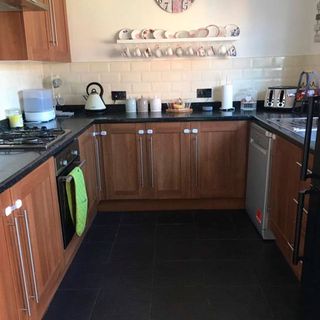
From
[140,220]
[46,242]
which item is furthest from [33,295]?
[140,220]

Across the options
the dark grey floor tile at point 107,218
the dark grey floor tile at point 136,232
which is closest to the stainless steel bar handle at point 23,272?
the dark grey floor tile at point 136,232

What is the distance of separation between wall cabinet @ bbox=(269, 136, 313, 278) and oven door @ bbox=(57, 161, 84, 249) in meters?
1.41

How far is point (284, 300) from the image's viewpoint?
80.8 inches

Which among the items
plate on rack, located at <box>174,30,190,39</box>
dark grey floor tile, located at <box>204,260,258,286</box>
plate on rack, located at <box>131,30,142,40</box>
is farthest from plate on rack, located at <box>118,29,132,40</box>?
dark grey floor tile, located at <box>204,260,258,286</box>

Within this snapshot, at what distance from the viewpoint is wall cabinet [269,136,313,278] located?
2152mm

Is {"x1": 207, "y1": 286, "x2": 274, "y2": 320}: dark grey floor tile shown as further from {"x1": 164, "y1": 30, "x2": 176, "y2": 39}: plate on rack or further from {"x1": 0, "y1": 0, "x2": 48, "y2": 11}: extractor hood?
{"x1": 164, "y1": 30, "x2": 176, "y2": 39}: plate on rack

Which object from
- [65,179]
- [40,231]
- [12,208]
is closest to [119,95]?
[65,179]

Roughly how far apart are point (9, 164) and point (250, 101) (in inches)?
95.9

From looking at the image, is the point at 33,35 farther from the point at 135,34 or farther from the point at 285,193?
the point at 285,193

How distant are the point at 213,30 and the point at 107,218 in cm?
203

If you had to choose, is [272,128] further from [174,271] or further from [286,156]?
[174,271]

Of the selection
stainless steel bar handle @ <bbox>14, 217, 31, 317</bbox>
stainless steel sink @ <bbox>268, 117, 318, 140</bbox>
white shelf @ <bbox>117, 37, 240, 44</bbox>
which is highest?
white shelf @ <bbox>117, 37, 240, 44</bbox>

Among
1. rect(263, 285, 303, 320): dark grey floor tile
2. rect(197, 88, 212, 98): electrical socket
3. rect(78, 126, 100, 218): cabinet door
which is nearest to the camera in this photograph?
rect(263, 285, 303, 320): dark grey floor tile

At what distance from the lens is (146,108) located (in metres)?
3.45
